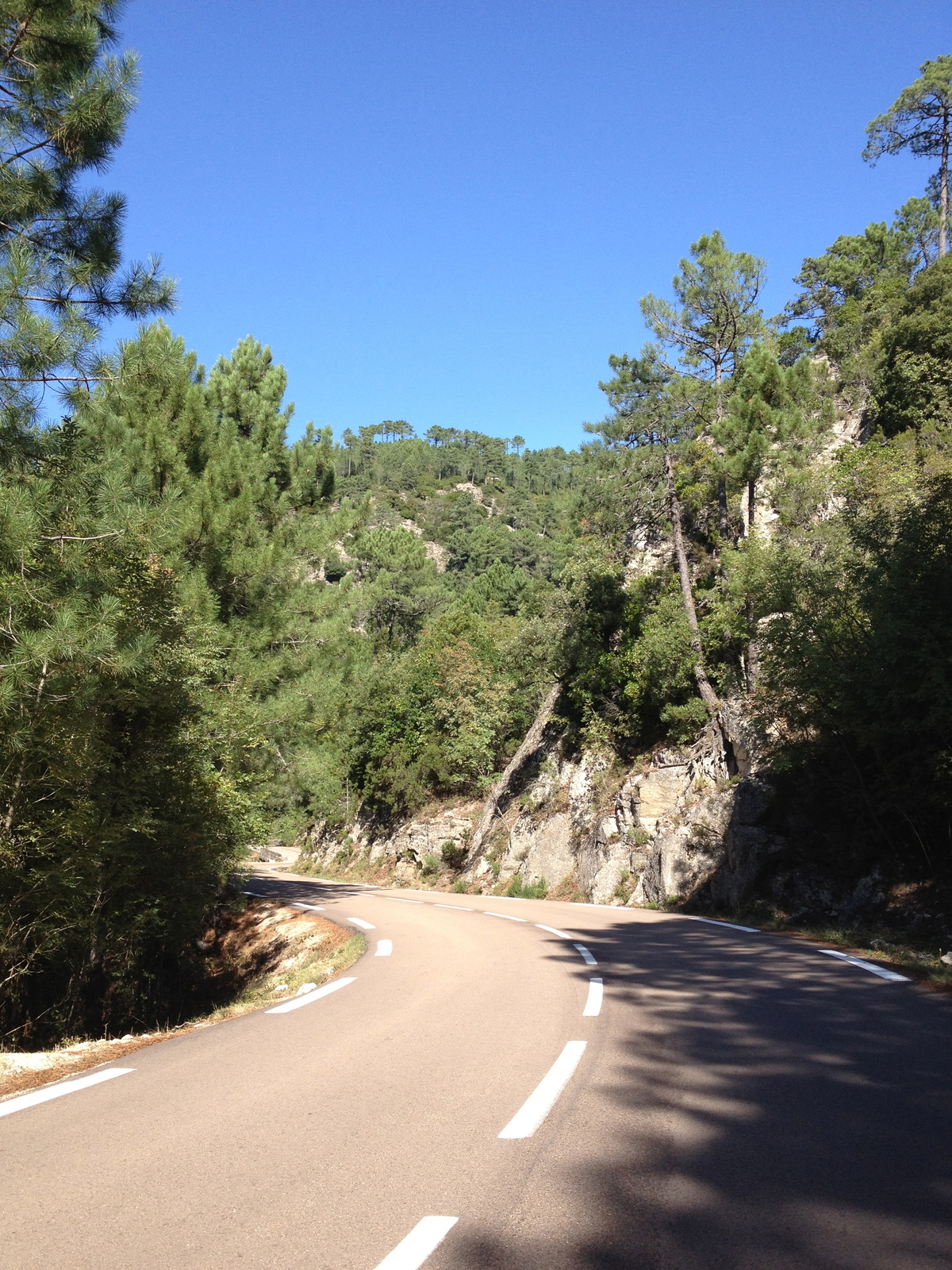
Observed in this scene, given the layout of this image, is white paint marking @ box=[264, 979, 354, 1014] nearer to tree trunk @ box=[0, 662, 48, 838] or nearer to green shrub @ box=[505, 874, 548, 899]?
tree trunk @ box=[0, 662, 48, 838]

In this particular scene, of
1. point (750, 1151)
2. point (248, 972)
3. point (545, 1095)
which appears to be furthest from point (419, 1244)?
point (248, 972)

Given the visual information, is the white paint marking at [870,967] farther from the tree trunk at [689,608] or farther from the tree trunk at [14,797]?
the tree trunk at [689,608]

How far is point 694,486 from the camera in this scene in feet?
89.7

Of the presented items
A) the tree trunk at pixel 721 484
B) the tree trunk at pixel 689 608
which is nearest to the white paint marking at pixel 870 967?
the tree trunk at pixel 689 608

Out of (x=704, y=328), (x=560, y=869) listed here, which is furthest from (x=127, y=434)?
(x=704, y=328)

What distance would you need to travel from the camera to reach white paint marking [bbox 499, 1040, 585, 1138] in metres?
4.02

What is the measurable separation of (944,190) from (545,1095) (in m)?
51.3

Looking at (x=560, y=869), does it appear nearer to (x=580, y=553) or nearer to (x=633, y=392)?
(x=580, y=553)

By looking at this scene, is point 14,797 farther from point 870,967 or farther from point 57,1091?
point 870,967

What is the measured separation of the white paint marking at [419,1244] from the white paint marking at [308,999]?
4771mm

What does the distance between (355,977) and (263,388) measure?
14.7 metres

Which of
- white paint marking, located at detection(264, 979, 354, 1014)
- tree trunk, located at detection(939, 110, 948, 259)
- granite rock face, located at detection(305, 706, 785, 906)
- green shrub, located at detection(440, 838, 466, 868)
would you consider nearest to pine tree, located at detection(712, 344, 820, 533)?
granite rock face, located at detection(305, 706, 785, 906)

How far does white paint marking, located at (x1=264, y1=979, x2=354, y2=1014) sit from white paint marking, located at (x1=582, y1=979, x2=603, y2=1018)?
2622 millimetres

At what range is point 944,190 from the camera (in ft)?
139
